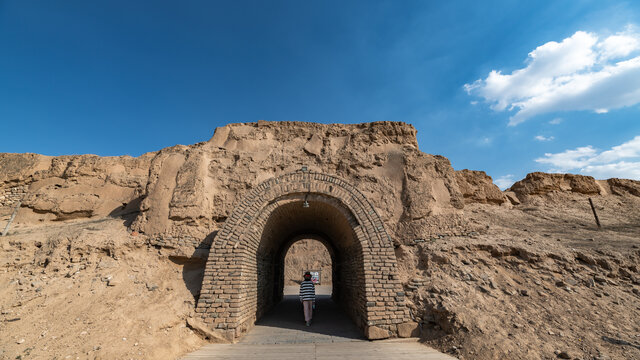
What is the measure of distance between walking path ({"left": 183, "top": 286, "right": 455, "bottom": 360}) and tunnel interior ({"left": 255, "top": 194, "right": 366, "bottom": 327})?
653mm

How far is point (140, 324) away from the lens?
196 inches

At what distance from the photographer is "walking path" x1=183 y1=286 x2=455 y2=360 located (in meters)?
4.66

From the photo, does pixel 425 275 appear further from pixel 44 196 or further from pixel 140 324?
pixel 44 196

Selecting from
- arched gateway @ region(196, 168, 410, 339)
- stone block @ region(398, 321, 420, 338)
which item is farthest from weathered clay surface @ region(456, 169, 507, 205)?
stone block @ region(398, 321, 420, 338)

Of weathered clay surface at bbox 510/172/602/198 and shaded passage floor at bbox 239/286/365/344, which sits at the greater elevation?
weathered clay surface at bbox 510/172/602/198

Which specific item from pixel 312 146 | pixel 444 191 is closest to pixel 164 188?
pixel 312 146

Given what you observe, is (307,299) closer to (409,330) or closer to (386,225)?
(409,330)

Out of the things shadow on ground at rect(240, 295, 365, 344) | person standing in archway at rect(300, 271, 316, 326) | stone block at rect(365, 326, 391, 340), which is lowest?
shadow on ground at rect(240, 295, 365, 344)

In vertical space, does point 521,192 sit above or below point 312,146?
below

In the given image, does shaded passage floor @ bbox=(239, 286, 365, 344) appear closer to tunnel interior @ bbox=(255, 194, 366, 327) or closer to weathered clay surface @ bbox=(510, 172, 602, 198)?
tunnel interior @ bbox=(255, 194, 366, 327)

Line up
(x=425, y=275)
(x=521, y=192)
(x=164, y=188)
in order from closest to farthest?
(x=425, y=275) → (x=164, y=188) → (x=521, y=192)

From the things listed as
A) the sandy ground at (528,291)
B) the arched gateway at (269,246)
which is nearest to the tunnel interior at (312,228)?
the arched gateway at (269,246)

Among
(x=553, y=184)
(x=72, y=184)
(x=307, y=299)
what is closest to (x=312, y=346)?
(x=307, y=299)

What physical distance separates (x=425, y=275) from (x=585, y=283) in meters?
3.48
